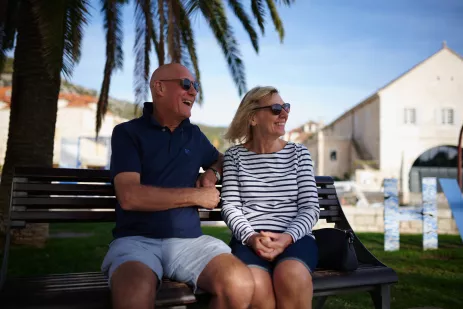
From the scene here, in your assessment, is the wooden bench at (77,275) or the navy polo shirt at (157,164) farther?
the navy polo shirt at (157,164)

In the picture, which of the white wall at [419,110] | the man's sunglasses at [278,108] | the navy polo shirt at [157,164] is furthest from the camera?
the white wall at [419,110]

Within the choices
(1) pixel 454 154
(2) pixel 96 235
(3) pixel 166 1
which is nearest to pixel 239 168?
(3) pixel 166 1

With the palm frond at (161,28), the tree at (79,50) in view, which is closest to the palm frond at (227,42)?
the tree at (79,50)

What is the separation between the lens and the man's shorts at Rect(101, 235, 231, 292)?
8.75 feet

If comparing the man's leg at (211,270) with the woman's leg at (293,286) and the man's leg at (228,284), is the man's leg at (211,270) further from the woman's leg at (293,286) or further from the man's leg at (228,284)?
the woman's leg at (293,286)

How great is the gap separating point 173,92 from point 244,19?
6432 millimetres

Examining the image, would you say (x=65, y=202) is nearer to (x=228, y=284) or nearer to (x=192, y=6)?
(x=228, y=284)

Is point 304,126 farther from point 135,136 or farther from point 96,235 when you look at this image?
point 135,136

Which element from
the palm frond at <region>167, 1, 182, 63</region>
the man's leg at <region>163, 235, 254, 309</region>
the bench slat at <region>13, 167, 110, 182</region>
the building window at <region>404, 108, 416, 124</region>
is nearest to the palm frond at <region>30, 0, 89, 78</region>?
the bench slat at <region>13, 167, 110, 182</region>

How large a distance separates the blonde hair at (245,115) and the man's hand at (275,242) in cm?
88

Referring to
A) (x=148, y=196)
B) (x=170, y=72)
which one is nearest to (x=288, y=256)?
(x=148, y=196)

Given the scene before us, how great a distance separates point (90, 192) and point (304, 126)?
77.3m

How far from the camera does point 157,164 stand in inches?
122

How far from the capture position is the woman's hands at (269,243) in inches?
115
